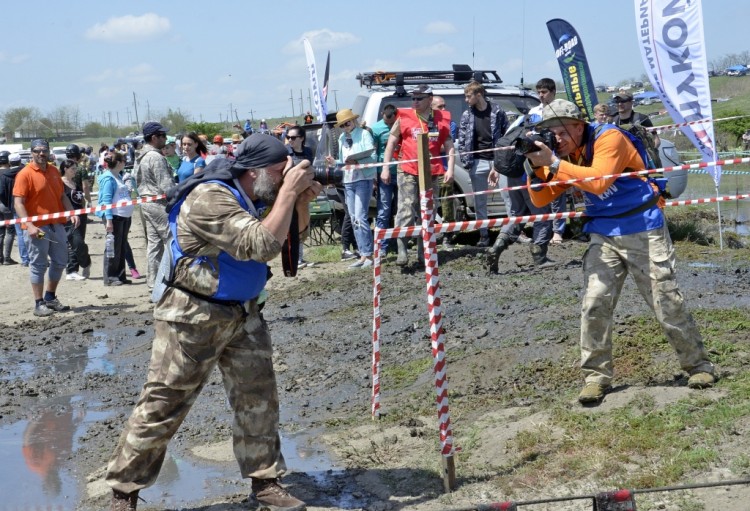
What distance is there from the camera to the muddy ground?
5402 mm

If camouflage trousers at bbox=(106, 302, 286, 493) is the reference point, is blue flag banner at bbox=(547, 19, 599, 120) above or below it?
above

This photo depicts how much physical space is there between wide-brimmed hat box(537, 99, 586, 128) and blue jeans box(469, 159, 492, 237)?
18.9ft

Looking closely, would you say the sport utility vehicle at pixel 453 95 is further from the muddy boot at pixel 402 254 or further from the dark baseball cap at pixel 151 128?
the dark baseball cap at pixel 151 128

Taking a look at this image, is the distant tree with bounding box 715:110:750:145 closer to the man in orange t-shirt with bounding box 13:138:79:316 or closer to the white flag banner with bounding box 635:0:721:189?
the white flag banner with bounding box 635:0:721:189

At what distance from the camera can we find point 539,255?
428 inches

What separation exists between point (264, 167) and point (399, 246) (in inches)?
265

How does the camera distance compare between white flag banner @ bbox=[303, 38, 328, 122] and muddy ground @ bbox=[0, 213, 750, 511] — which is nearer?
muddy ground @ bbox=[0, 213, 750, 511]

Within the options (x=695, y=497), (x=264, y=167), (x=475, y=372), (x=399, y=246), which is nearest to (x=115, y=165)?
(x=399, y=246)

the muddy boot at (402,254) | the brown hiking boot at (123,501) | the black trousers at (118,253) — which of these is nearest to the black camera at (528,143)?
the brown hiking boot at (123,501)

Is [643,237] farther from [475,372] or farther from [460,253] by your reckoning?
[460,253]

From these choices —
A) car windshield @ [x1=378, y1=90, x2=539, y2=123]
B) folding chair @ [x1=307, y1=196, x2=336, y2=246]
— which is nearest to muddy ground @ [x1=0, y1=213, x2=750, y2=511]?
car windshield @ [x1=378, y1=90, x2=539, y2=123]

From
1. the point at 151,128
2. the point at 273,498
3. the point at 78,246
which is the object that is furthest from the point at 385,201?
the point at 273,498

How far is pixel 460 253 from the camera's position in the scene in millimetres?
11930

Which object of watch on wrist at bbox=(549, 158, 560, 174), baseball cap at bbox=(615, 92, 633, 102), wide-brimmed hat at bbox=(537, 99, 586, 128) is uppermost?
baseball cap at bbox=(615, 92, 633, 102)
